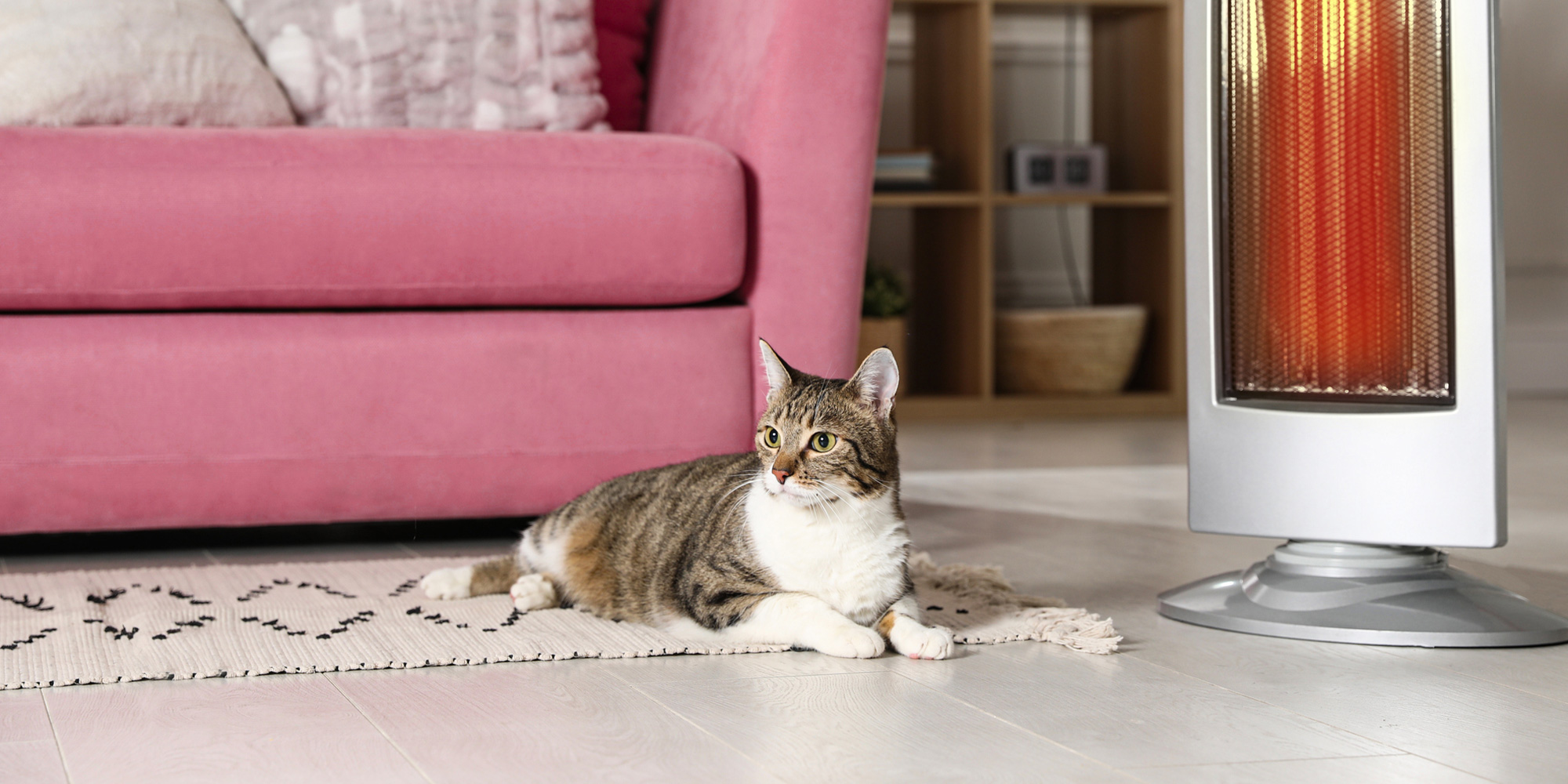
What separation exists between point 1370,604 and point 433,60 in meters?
1.52

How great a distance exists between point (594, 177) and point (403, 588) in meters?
0.56

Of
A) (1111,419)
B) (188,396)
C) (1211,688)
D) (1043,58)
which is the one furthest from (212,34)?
(1043,58)

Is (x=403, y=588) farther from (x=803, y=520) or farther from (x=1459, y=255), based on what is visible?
(x=1459, y=255)

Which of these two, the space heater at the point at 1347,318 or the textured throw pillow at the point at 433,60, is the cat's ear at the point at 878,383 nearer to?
the space heater at the point at 1347,318

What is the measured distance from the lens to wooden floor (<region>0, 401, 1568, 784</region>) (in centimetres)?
94

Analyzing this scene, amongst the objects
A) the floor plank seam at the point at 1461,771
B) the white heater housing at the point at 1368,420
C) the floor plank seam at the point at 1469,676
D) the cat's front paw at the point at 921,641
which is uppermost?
the white heater housing at the point at 1368,420

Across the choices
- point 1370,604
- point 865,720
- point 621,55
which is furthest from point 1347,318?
point 621,55

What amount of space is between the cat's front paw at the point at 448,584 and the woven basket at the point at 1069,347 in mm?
2625

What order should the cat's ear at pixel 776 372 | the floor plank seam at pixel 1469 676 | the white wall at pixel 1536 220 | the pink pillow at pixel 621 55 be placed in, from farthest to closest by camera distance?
the white wall at pixel 1536 220 → the pink pillow at pixel 621 55 → the cat's ear at pixel 776 372 → the floor plank seam at pixel 1469 676

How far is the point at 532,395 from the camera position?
188 cm

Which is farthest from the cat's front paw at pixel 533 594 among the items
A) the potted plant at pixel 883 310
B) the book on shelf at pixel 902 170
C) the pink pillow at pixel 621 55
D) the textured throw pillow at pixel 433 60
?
the book on shelf at pixel 902 170

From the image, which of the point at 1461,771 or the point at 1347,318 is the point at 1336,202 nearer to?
the point at 1347,318

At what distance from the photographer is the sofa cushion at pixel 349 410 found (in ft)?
5.78

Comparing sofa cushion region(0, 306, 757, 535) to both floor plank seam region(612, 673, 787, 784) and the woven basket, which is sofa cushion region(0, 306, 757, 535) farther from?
the woven basket
